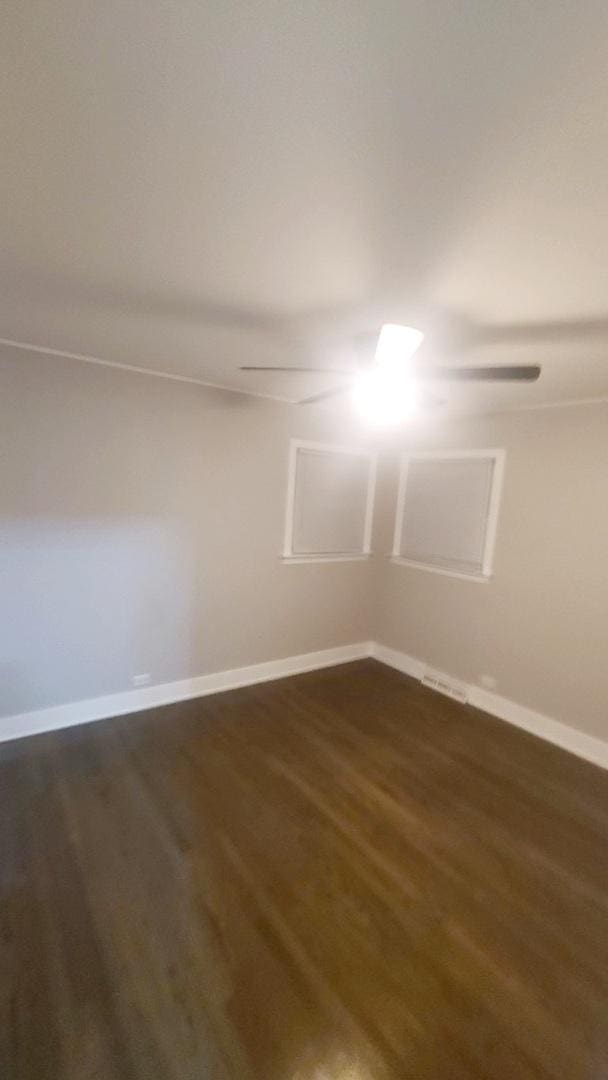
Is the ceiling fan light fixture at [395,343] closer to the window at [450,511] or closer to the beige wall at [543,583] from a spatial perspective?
the beige wall at [543,583]

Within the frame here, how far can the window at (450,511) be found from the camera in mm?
3639

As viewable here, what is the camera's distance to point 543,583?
330cm

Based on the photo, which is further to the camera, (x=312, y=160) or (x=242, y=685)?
(x=242, y=685)

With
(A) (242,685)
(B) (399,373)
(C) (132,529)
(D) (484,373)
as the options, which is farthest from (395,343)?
(A) (242,685)

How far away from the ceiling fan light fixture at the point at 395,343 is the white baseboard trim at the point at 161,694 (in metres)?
2.72

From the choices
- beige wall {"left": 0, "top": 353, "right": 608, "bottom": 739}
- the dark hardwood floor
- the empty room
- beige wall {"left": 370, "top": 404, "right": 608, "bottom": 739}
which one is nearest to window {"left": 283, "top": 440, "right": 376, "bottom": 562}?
the empty room

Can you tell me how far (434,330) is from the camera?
1965 mm

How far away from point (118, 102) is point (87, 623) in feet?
8.96

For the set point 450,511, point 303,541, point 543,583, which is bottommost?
point 543,583

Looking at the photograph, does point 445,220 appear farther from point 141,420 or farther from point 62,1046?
point 62,1046

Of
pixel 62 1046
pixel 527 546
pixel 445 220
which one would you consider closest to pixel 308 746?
pixel 62 1046

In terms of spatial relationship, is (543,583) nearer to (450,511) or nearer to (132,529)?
(450,511)

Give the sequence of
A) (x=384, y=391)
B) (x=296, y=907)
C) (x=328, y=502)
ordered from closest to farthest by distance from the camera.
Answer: (x=296, y=907) → (x=384, y=391) → (x=328, y=502)

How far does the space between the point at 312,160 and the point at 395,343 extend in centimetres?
78
